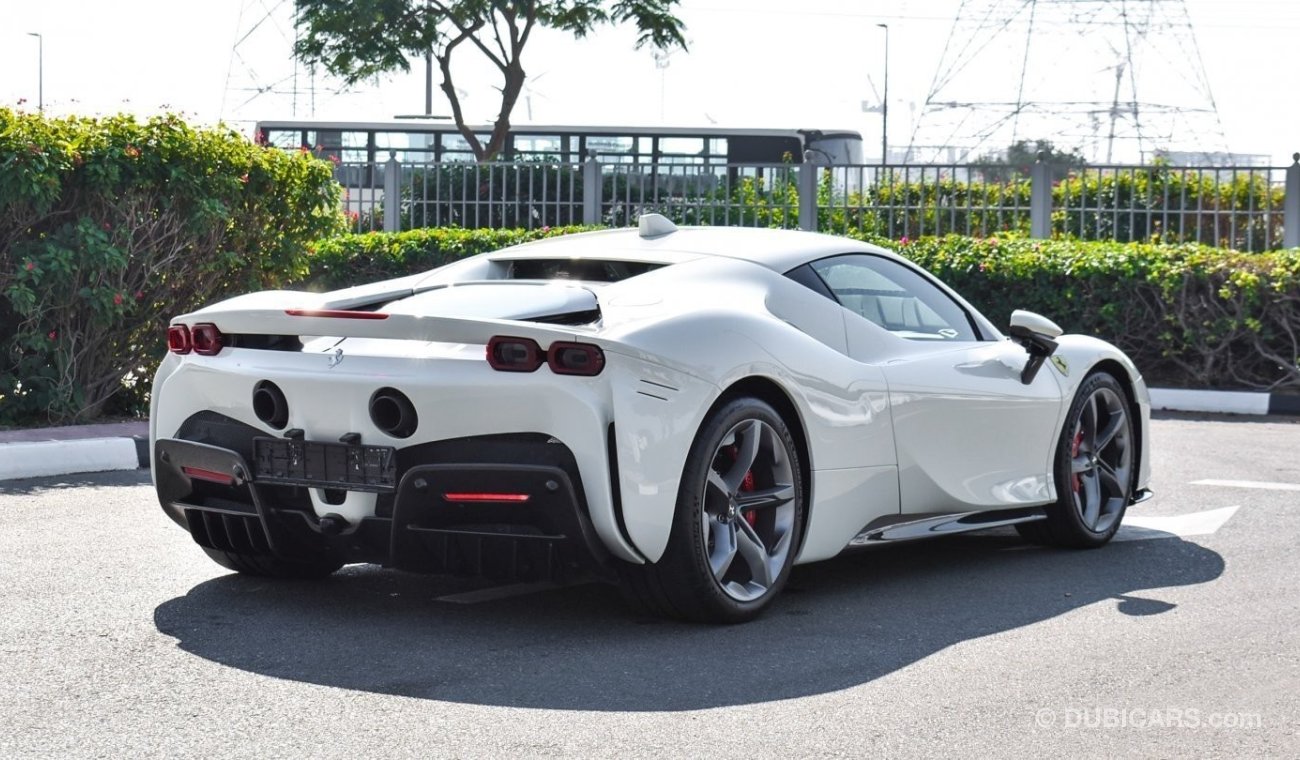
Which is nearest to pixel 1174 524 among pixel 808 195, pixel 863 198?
pixel 863 198

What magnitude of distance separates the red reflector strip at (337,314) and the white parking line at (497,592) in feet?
3.55

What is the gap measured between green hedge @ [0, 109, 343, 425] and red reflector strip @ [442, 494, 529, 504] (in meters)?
5.65

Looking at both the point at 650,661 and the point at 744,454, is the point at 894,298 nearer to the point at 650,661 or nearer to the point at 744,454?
the point at 744,454

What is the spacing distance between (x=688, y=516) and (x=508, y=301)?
874 millimetres

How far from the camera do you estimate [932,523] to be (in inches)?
239

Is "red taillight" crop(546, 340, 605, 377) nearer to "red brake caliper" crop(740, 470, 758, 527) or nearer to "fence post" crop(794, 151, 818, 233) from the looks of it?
"red brake caliper" crop(740, 470, 758, 527)

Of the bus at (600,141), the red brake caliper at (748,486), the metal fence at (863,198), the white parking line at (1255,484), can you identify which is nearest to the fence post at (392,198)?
the metal fence at (863,198)

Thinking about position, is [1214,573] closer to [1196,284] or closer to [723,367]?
[723,367]

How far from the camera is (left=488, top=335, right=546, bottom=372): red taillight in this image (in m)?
4.80

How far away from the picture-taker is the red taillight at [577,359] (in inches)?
188

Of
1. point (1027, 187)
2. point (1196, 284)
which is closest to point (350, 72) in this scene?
point (1027, 187)

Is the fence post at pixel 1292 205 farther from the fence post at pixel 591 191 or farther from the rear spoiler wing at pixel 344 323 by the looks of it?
the rear spoiler wing at pixel 344 323

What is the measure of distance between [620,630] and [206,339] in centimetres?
162

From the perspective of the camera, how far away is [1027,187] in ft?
57.1
